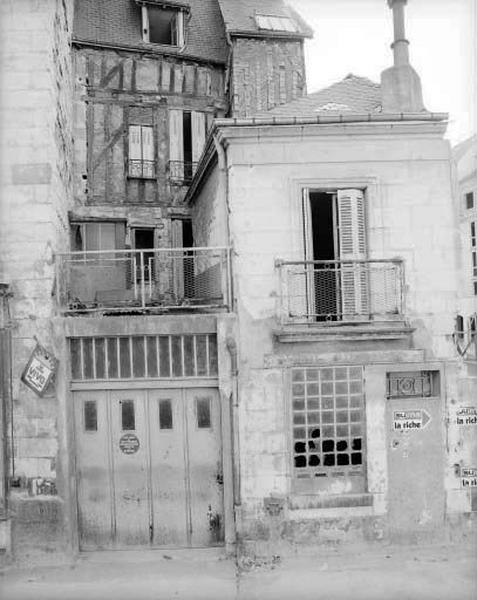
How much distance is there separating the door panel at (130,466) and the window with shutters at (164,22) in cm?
981

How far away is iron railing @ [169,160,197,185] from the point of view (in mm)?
14633

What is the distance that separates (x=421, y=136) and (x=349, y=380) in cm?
403

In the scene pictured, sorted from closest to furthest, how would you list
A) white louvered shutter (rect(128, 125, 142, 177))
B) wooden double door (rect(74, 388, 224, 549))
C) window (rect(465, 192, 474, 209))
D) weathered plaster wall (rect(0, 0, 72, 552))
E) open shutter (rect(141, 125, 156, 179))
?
weathered plaster wall (rect(0, 0, 72, 552))
wooden double door (rect(74, 388, 224, 549))
white louvered shutter (rect(128, 125, 142, 177))
open shutter (rect(141, 125, 156, 179))
window (rect(465, 192, 474, 209))

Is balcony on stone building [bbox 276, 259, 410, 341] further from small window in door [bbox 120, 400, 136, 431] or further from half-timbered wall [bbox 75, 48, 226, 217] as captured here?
half-timbered wall [bbox 75, 48, 226, 217]

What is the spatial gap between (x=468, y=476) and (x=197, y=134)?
9860 mm

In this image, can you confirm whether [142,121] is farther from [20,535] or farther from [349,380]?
[20,535]

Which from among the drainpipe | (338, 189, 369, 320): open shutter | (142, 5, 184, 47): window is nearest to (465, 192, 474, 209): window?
(142, 5, 184, 47): window

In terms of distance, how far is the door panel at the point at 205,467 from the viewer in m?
9.52

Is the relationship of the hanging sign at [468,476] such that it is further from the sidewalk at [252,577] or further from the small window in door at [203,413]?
the small window in door at [203,413]

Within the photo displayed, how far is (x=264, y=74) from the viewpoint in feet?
50.0

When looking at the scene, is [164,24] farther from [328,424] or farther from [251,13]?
[328,424]

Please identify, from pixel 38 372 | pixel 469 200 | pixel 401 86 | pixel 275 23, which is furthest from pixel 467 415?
pixel 469 200

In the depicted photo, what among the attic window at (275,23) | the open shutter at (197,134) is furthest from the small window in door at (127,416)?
the attic window at (275,23)

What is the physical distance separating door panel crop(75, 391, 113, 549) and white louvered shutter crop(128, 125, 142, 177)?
6.65 m
